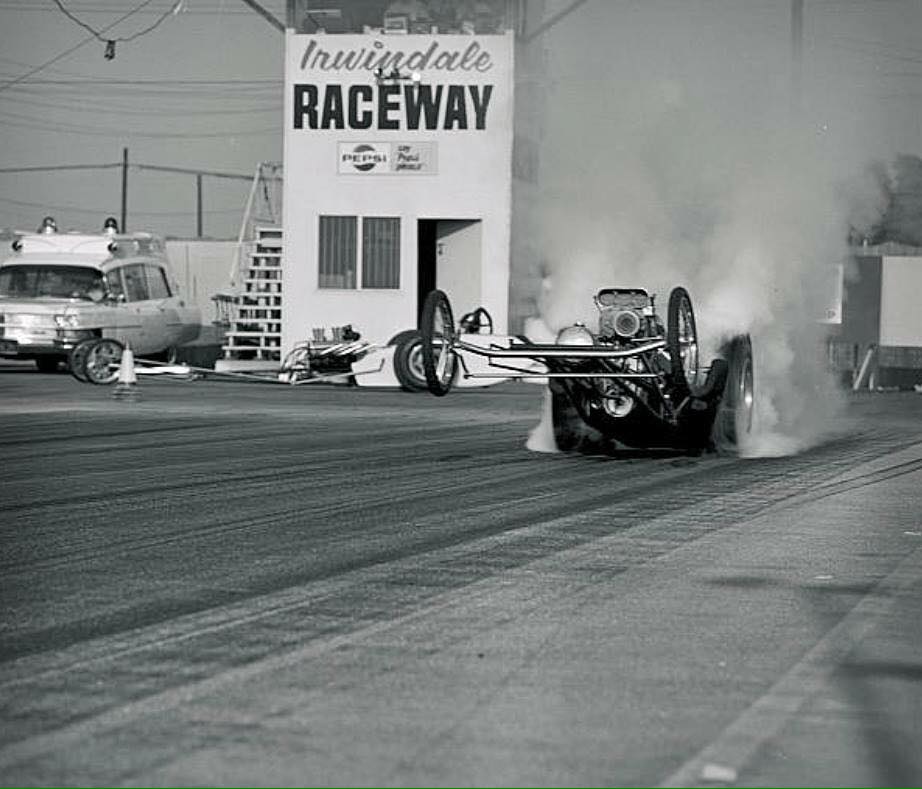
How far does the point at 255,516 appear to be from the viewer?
12.2 m

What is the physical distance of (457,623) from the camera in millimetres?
8305

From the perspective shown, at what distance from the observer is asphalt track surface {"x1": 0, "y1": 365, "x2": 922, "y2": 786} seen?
598cm

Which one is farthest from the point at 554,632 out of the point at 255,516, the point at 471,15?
the point at 471,15

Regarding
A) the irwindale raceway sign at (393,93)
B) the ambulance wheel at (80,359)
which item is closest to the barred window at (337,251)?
the irwindale raceway sign at (393,93)

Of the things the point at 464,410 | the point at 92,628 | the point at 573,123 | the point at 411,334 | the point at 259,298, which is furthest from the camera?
the point at 259,298

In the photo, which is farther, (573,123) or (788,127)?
(573,123)

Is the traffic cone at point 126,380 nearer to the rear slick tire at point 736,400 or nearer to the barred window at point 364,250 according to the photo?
the barred window at point 364,250

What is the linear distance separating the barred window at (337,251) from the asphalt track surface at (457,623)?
22.1 meters

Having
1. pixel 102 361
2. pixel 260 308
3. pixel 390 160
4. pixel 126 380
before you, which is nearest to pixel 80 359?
pixel 102 361

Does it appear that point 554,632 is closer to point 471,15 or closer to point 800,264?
point 800,264

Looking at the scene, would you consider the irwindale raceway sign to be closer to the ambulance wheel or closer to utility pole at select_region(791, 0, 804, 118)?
the ambulance wheel

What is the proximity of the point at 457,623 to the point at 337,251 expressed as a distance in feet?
100

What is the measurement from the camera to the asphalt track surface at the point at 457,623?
598 cm

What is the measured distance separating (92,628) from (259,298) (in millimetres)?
33418
